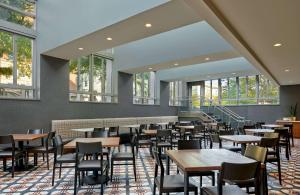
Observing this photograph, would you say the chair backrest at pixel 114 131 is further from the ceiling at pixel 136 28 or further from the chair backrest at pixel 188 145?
the chair backrest at pixel 188 145

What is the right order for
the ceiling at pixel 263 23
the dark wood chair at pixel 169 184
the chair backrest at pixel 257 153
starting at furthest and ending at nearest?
the ceiling at pixel 263 23
the chair backrest at pixel 257 153
the dark wood chair at pixel 169 184

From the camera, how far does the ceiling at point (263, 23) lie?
3.25 m

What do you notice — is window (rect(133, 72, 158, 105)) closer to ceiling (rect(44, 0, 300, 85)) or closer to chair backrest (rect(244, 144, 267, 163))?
ceiling (rect(44, 0, 300, 85))

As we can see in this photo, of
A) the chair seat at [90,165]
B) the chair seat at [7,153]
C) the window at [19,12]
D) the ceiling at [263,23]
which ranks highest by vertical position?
the window at [19,12]

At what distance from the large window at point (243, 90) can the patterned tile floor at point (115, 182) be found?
950 cm

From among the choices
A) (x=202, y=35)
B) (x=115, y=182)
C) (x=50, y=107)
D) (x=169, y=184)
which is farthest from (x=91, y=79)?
(x=169, y=184)

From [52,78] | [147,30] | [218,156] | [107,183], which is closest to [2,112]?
[52,78]

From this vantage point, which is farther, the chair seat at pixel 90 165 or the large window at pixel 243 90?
the large window at pixel 243 90

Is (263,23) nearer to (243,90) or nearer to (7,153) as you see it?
(7,153)

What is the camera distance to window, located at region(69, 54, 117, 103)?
939 centimetres

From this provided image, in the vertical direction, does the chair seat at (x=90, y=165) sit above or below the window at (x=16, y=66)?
below

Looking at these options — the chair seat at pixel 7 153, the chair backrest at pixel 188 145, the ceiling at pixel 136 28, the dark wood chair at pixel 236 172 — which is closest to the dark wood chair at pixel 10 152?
the chair seat at pixel 7 153

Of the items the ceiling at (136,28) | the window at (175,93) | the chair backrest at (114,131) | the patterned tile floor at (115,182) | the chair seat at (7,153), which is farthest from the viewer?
the window at (175,93)

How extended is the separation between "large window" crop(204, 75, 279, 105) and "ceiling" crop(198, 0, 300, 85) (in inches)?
360
